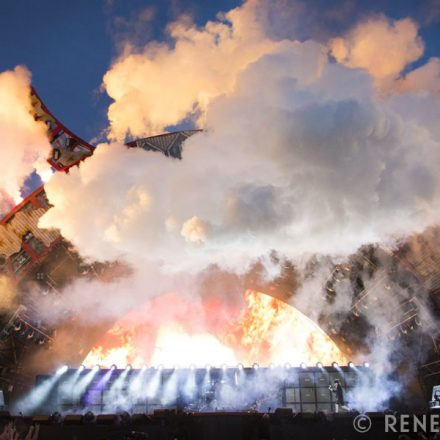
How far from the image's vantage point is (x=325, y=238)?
1162 cm

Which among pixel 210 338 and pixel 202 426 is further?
pixel 210 338

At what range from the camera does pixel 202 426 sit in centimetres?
894

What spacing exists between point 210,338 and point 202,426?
11995 mm

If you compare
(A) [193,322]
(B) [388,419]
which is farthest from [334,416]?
(A) [193,322]

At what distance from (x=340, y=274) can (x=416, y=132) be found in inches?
267

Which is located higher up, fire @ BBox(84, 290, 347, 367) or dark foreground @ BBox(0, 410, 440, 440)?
fire @ BBox(84, 290, 347, 367)

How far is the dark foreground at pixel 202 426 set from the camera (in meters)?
8.68

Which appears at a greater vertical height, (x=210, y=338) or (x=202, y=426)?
(x=210, y=338)

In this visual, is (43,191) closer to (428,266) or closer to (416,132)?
(416,132)

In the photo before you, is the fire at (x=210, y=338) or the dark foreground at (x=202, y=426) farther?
the fire at (x=210, y=338)

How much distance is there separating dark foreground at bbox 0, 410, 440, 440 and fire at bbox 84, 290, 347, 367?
1056 centimetres

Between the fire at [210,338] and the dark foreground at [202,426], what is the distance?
10.6 metres

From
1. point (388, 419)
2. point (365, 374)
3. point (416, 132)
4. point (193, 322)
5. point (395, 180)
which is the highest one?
point (416, 132)

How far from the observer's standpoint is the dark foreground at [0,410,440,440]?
8.68m
